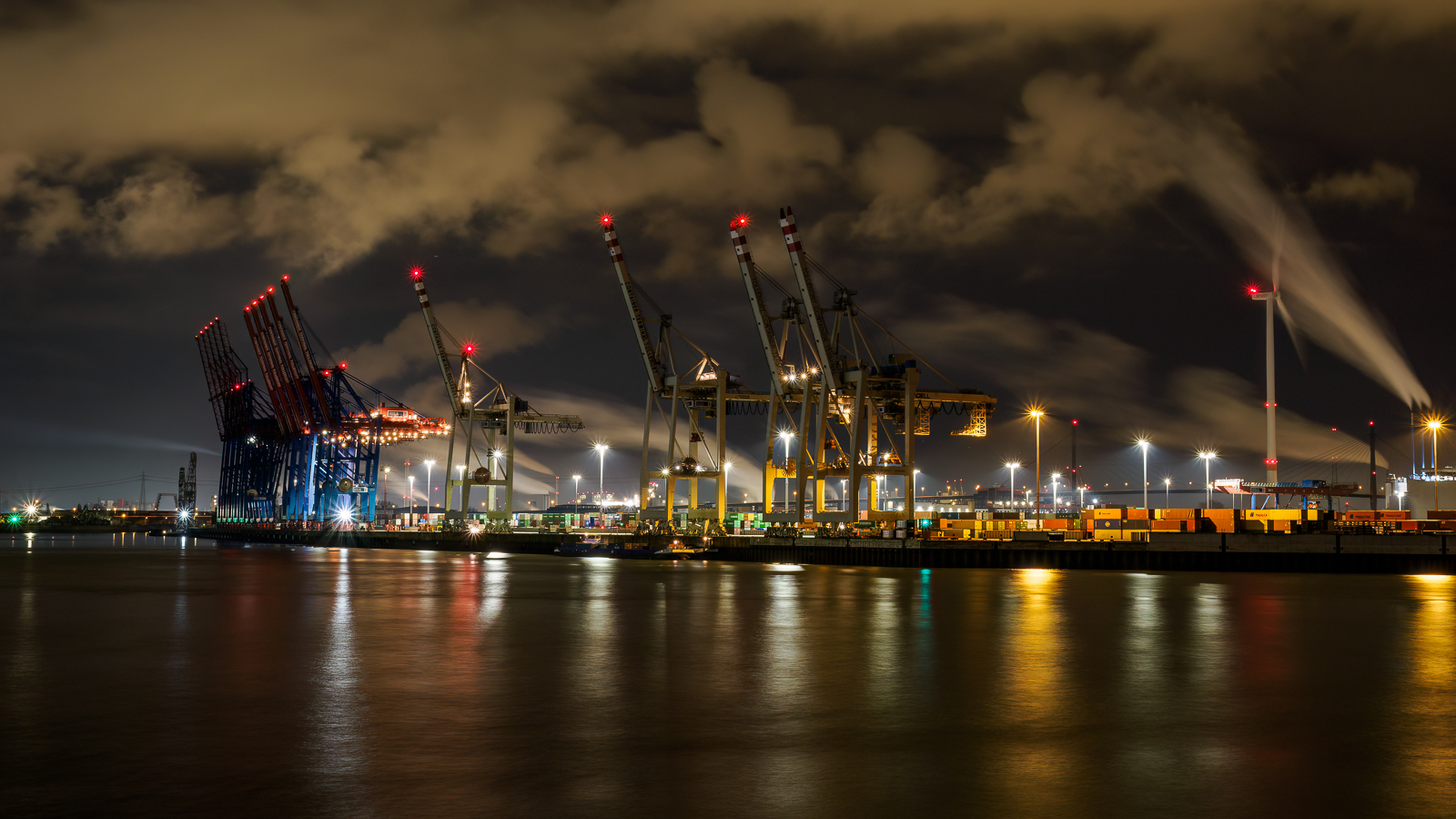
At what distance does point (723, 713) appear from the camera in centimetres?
1291

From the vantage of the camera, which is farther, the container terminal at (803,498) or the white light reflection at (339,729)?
the container terminal at (803,498)

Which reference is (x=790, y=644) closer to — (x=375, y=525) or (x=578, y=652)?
(x=578, y=652)

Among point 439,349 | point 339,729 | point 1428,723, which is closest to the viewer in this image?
point 339,729

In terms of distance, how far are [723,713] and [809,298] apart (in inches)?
2262

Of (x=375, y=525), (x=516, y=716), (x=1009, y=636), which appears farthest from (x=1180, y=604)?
(x=375, y=525)

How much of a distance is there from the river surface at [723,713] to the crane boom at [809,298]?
40.6 metres

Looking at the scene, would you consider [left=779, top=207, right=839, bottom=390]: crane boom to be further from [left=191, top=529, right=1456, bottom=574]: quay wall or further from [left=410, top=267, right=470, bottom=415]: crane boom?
[left=410, top=267, right=470, bottom=415]: crane boom

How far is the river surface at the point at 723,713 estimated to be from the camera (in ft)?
29.3

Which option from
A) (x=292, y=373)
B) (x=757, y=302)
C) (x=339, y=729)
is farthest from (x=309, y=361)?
(x=339, y=729)

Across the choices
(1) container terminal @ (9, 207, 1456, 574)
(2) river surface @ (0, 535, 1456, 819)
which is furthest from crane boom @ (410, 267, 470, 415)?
(2) river surface @ (0, 535, 1456, 819)

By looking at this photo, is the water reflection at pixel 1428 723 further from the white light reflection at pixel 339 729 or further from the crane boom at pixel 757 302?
the crane boom at pixel 757 302

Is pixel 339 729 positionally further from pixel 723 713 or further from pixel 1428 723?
pixel 1428 723

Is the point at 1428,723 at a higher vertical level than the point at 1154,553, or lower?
higher

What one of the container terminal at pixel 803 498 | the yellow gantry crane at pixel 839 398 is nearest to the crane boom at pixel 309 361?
the container terminal at pixel 803 498
